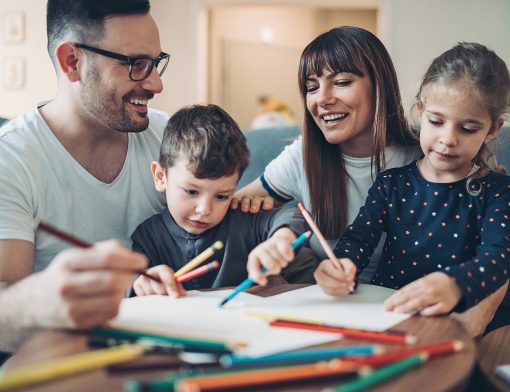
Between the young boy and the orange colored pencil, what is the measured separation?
49cm

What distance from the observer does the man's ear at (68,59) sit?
1531 millimetres

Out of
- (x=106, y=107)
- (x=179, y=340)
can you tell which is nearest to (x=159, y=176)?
(x=106, y=107)

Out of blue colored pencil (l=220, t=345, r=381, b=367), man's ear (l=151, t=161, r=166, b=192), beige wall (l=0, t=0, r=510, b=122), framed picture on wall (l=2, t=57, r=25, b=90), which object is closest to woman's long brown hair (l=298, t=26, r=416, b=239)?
man's ear (l=151, t=161, r=166, b=192)

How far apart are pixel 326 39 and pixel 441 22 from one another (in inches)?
135

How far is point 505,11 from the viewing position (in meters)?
4.54

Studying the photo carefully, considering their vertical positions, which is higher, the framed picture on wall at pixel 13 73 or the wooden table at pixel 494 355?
the framed picture on wall at pixel 13 73

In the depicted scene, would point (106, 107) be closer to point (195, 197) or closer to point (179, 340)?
point (195, 197)

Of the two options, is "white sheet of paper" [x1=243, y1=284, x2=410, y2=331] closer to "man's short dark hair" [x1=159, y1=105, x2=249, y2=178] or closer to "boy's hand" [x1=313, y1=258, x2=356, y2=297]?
"boy's hand" [x1=313, y1=258, x2=356, y2=297]

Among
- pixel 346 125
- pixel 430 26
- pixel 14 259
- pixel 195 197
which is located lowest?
pixel 14 259

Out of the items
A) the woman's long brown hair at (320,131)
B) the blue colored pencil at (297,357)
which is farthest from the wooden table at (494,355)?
the woman's long brown hair at (320,131)

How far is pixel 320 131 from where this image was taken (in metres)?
1.70

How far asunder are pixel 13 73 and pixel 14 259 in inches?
164

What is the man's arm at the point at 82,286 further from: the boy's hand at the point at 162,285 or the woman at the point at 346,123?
the woman at the point at 346,123

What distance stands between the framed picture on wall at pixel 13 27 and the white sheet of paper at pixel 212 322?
4.46 m
